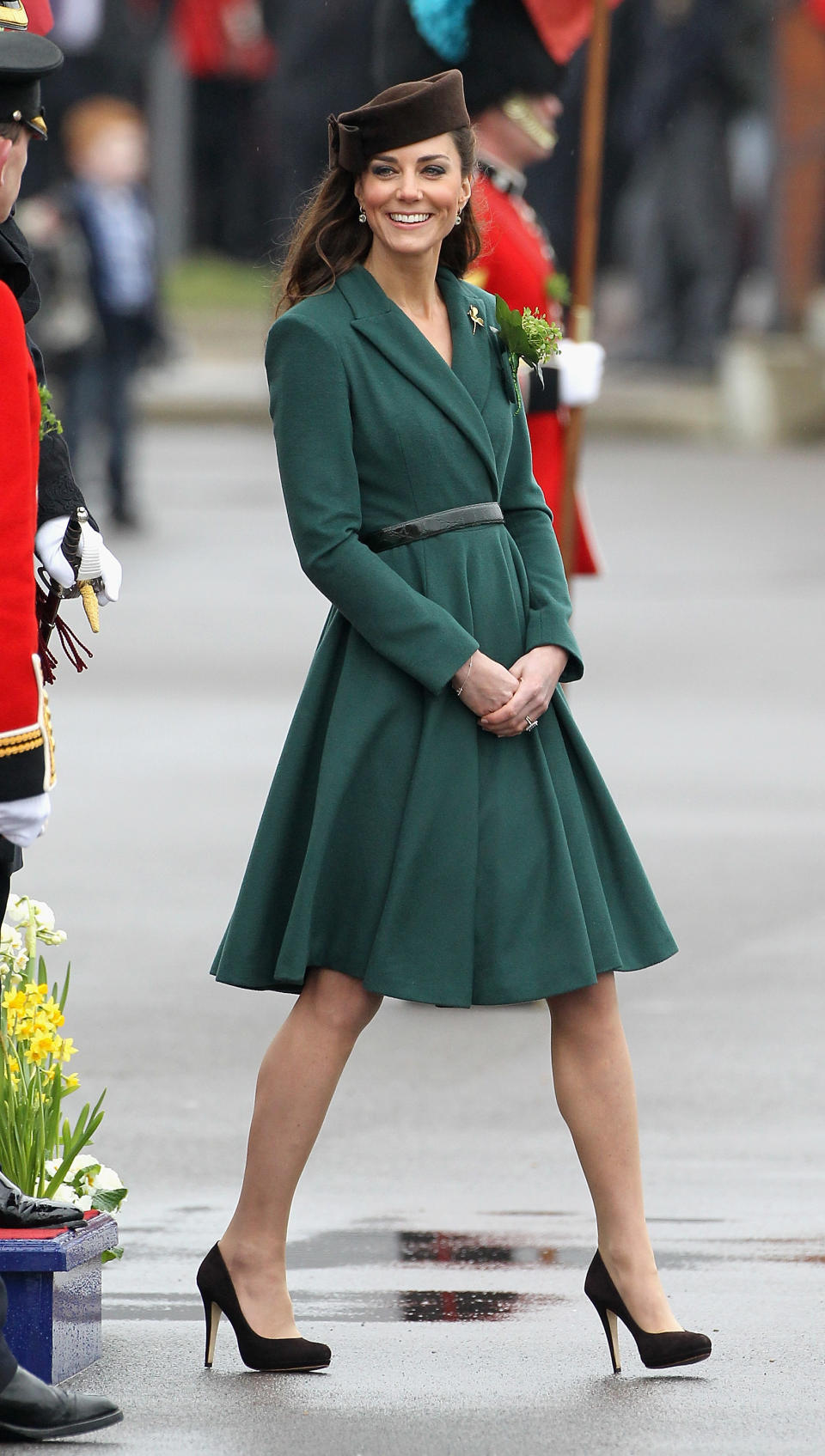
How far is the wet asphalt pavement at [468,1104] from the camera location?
165 inches

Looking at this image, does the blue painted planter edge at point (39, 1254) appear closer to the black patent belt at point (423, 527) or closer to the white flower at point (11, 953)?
the white flower at point (11, 953)

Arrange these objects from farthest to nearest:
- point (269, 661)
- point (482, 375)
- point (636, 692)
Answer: point (269, 661)
point (636, 692)
point (482, 375)

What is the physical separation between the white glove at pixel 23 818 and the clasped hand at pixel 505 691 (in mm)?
657

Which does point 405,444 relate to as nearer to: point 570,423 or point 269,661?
point 570,423

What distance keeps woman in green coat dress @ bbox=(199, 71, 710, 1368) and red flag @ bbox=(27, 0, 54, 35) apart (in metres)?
0.75

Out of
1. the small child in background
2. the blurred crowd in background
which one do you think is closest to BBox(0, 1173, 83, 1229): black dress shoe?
the blurred crowd in background

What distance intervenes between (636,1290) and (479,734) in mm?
855

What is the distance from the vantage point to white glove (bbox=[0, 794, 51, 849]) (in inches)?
152

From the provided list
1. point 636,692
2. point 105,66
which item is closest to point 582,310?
point 636,692

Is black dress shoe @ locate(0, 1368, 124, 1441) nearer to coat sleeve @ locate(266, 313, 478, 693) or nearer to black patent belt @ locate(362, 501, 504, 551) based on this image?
coat sleeve @ locate(266, 313, 478, 693)

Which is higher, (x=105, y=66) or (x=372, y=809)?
(x=105, y=66)

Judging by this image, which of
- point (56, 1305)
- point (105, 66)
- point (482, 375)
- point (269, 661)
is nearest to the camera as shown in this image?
point (56, 1305)

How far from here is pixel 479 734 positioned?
4215 mm

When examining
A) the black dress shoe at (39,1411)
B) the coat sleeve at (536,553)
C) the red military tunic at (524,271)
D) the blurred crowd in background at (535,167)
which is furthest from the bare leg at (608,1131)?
the blurred crowd in background at (535,167)
